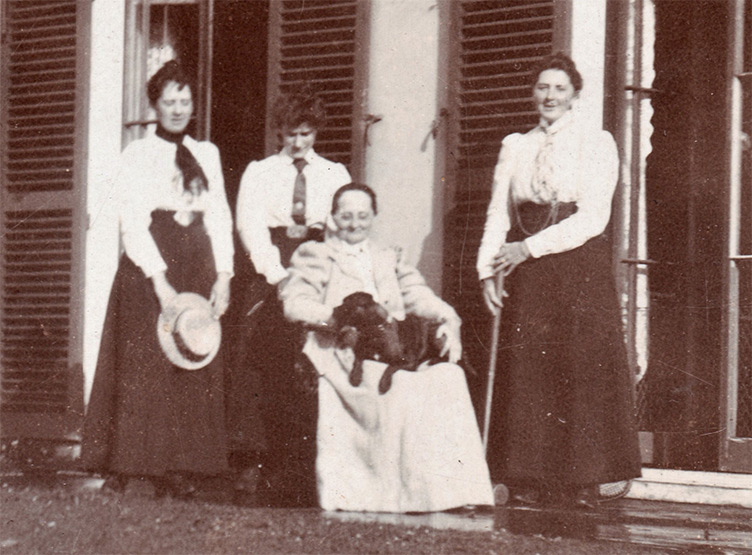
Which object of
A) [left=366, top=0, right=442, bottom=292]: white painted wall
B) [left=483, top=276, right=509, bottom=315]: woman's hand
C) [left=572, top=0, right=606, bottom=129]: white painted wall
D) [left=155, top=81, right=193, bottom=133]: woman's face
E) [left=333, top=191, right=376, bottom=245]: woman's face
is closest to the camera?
[left=572, top=0, right=606, bottom=129]: white painted wall

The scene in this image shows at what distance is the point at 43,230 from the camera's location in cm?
594

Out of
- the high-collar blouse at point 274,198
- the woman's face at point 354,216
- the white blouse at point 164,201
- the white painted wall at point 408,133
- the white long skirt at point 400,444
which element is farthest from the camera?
the white blouse at point 164,201

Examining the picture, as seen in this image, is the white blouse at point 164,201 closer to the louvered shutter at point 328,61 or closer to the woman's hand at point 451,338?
the louvered shutter at point 328,61

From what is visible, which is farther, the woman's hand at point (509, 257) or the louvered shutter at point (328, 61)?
the louvered shutter at point (328, 61)

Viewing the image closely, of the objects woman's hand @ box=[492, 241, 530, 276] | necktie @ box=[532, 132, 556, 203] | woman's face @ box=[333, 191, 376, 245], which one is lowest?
woman's hand @ box=[492, 241, 530, 276]

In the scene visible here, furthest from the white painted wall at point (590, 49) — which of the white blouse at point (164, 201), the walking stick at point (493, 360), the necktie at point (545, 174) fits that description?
the white blouse at point (164, 201)

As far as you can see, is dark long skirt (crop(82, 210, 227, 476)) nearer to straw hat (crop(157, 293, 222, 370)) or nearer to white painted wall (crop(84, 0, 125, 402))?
straw hat (crop(157, 293, 222, 370))

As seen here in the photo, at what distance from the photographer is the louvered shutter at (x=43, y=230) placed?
5883 millimetres

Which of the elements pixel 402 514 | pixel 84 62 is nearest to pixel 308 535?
pixel 402 514

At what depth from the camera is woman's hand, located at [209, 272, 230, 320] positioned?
534 centimetres

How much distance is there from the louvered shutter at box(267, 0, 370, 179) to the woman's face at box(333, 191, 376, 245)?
0.29m

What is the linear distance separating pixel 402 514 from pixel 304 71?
2035 mm

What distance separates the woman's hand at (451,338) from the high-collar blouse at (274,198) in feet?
2.49

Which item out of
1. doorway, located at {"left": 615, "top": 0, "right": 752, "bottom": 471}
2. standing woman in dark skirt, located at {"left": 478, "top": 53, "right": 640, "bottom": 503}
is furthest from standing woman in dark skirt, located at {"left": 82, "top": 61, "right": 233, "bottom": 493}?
doorway, located at {"left": 615, "top": 0, "right": 752, "bottom": 471}
